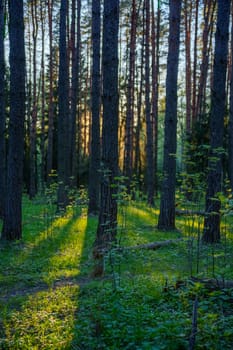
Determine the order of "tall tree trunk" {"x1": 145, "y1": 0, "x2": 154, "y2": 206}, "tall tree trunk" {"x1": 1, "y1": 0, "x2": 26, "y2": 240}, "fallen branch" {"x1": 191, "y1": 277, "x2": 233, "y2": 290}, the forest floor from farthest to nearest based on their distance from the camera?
1. "tall tree trunk" {"x1": 145, "y1": 0, "x2": 154, "y2": 206}
2. "tall tree trunk" {"x1": 1, "y1": 0, "x2": 26, "y2": 240}
3. "fallen branch" {"x1": 191, "y1": 277, "x2": 233, "y2": 290}
4. the forest floor

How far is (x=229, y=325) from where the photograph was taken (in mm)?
4066

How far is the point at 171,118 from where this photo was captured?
11.0m

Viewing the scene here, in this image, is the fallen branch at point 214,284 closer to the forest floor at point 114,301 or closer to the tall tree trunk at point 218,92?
the forest floor at point 114,301

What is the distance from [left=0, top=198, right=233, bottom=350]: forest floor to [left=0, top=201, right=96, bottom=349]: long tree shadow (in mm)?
13

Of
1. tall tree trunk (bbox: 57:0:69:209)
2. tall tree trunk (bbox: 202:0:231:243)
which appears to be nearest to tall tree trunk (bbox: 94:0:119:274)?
tall tree trunk (bbox: 202:0:231:243)

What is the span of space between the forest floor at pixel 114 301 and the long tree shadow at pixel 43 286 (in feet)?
0.04

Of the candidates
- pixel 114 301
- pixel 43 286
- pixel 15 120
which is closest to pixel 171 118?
pixel 15 120

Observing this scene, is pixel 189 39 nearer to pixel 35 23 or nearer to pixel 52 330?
pixel 35 23

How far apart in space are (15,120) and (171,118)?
14.2ft

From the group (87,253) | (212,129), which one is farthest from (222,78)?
(87,253)

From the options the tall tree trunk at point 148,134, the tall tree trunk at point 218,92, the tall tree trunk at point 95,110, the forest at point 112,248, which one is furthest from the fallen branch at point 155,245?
the tall tree trunk at point 148,134

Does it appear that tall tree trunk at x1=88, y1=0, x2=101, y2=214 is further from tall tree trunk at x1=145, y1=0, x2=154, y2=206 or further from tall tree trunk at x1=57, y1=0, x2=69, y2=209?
tall tree trunk at x1=145, y1=0, x2=154, y2=206

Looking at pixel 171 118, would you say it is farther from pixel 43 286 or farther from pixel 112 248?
pixel 43 286

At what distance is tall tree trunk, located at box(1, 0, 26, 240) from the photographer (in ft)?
30.6
